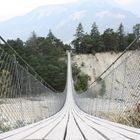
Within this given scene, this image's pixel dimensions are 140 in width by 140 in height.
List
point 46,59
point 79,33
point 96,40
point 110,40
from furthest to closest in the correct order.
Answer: point 79,33 < point 96,40 < point 110,40 < point 46,59

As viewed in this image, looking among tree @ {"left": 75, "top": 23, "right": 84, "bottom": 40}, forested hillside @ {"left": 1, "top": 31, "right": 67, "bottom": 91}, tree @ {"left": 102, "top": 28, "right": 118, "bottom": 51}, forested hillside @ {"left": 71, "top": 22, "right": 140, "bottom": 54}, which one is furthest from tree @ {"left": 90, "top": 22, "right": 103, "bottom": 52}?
forested hillside @ {"left": 1, "top": 31, "right": 67, "bottom": 91}

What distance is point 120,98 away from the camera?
10.2 metres

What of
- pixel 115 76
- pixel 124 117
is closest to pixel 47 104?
pixel 115 76

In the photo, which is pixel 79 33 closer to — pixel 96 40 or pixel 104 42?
pixel 96 40

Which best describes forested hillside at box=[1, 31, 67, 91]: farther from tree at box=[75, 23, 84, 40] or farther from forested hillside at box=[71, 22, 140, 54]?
tree at box=[75, 23, 84, 40]

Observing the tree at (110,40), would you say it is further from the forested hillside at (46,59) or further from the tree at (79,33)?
the forested hillside at (46,59)

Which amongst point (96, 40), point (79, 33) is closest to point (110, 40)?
point (96, 40)

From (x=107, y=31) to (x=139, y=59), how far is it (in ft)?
331

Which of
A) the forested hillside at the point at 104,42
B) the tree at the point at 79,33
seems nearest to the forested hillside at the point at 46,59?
the forested hillside at the point at 104,42

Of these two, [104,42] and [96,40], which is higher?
[96,40]

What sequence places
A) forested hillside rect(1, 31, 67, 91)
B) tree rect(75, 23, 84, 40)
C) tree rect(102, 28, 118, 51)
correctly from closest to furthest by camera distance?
forested hillside rect(1, 31, 67, 91) → tree rect(102, 28, 118, 51) → tree rect(75, 23, 84, 40)

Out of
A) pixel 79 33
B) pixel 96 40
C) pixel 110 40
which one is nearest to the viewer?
pixel 110 40

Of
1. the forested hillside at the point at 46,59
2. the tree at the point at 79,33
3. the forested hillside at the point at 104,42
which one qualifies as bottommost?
the forested hillside at the point at 46,59

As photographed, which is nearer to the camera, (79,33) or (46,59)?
(46,59)
